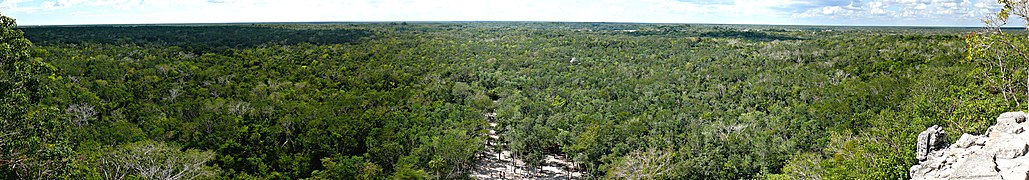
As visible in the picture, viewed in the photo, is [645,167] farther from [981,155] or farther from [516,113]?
[516,113]

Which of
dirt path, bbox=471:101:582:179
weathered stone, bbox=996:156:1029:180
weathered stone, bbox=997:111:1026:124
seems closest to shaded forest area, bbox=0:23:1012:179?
dirt path, bbox=471:101:582:179

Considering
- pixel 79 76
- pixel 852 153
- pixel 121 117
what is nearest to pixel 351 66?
pixel 79 76

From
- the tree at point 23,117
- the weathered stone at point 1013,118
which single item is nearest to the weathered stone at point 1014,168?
the weathered stone at point 1013,118

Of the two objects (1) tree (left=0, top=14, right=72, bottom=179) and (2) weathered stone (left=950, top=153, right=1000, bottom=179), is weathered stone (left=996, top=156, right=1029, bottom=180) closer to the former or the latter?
(2) weathered stone (left=950, top=153, right=1000, bottom=179)

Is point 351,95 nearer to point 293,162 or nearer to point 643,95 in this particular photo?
point 293,162

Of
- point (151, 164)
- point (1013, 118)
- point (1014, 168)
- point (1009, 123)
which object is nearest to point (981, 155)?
point (1014, 168)

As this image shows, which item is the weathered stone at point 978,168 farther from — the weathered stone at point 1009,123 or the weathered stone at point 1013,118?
the weathered stone at point 1013,118

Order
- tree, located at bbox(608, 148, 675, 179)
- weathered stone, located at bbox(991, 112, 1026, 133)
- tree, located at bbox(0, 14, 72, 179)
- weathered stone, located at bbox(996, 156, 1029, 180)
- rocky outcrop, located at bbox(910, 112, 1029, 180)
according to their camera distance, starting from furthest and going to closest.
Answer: tree, located at bbox(608, 148, 675, 179), weathered stone, located at bbox(991, 112, 1026, 133), tree, located at bbox(0, 14, 72, 179), rocky outcrop, located at bbox(910, 112, 1029, 180), weathered stone, located at bbox(996, 156, 1029, 180)
